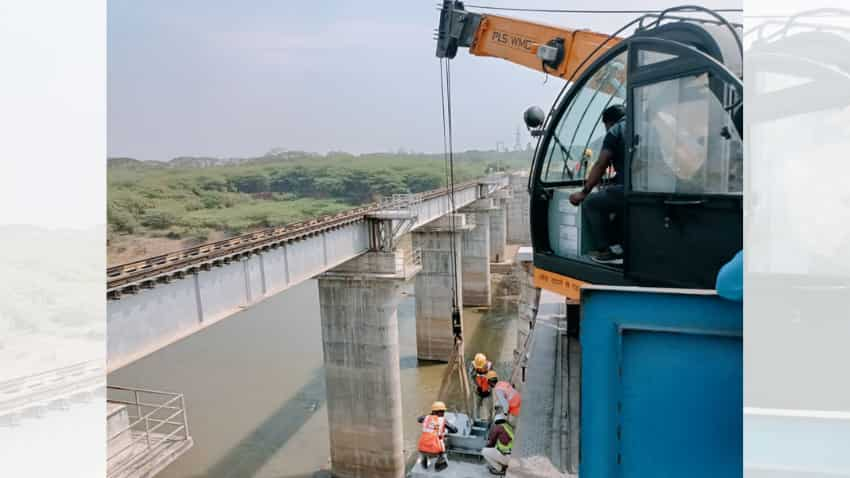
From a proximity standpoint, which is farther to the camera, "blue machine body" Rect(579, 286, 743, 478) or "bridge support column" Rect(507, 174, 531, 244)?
"bridge support column" Rect(507, 174, 531, 244)

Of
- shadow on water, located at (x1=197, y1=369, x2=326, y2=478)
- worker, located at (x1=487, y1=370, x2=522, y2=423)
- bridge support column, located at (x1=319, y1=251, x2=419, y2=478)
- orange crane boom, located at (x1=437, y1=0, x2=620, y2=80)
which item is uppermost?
orange crane boom, located at (x1=437, y1=0, x2=620, y2=80)

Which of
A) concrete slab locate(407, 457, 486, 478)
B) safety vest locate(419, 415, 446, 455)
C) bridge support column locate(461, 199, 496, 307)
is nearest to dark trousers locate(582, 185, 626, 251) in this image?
concrete slab locate(407, 457, 486, 478)

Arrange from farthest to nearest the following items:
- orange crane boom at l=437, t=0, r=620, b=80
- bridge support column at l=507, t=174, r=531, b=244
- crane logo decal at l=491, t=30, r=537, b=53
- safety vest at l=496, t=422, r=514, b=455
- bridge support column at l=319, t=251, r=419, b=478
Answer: bridge support column at l=507, t=174, r=531, b=244, bridge support column at l=319, t=251, r=419, b=478, crane logo decal at l=491, t=30, r=537, b=53, orange crane boom at l=437, t=0, r=620, b=80, safety vest at l=496, t=422, r=514, b=455

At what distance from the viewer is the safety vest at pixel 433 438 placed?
14.3ft

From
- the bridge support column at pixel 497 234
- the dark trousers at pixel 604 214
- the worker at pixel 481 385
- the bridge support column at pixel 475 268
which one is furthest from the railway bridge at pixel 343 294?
the bridge support column at pixel 497 234

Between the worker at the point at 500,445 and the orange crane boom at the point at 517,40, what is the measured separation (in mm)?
2738

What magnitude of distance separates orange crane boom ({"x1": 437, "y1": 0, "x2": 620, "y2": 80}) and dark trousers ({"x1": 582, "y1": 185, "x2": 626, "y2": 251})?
5.44 ft

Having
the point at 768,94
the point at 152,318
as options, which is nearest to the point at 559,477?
the point at 768,94

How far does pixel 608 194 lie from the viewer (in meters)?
2.47

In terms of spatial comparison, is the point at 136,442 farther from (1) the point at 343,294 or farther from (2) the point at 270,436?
(2) the point at 270,436

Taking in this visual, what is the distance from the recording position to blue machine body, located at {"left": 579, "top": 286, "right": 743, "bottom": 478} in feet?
3.93

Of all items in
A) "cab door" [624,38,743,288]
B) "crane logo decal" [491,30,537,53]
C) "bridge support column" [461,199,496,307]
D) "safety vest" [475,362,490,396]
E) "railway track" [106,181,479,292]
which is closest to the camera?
"cab door" [624,38,743,288]

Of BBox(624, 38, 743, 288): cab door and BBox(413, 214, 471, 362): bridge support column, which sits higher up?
BBox(624, 38, 743, 288): cab door

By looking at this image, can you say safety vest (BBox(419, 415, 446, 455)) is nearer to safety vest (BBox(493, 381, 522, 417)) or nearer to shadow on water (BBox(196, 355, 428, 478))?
safety vest (BBox(493, 381, 522, 417))
